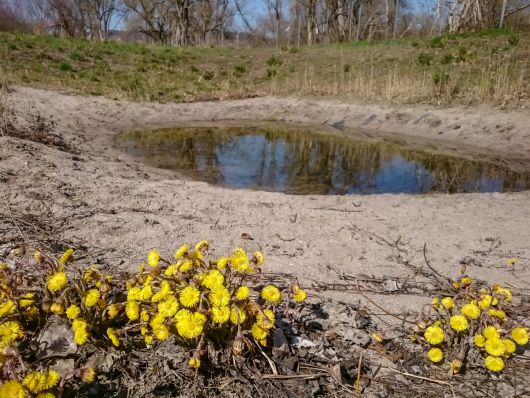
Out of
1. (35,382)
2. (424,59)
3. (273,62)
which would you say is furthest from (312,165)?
(273,62)

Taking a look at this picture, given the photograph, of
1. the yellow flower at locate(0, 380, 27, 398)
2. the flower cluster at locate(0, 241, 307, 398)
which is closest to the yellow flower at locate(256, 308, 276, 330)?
the flower cluster at locate(0, 241, 307, 398)

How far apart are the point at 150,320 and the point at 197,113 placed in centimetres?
952

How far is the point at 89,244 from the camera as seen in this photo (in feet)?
9.37

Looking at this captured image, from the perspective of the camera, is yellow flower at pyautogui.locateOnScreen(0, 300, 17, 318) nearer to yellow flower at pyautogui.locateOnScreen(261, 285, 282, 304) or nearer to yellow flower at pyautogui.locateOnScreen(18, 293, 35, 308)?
yellow flower at pyautogui.locateOnScreen(18, 293, 35, 308)

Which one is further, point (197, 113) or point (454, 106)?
point (197, 113)

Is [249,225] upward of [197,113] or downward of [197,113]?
downward

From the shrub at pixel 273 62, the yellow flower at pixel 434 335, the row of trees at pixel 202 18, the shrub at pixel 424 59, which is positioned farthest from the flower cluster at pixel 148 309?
the row of trees at pixel 202 18

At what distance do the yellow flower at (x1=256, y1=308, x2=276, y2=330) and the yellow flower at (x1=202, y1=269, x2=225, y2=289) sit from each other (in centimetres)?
20

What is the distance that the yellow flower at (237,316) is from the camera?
1555 millimetres

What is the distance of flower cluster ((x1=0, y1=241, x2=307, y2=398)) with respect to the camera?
1.55 meters

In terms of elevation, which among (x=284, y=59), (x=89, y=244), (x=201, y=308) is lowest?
(x=89, y=244)

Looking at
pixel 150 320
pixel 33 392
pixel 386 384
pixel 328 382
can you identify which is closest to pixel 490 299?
pixel 386 384

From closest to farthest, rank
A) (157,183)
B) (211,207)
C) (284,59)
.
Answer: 1. (211,207)
2. (157,183)
3. (284,59)

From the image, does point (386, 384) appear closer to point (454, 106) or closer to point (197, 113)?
point (454, 106)
